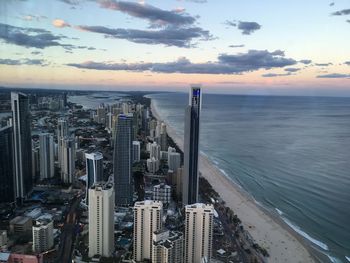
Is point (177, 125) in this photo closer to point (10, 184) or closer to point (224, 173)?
point (224, 173)

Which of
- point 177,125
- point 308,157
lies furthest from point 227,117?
point 308,157

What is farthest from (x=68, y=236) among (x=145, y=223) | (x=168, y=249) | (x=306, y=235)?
(x=306, y=235)

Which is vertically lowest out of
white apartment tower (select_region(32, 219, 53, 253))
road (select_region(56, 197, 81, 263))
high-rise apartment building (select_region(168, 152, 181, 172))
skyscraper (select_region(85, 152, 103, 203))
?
road (select_region(56, 197, 81, 263))

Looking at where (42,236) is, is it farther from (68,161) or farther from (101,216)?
(68,161)

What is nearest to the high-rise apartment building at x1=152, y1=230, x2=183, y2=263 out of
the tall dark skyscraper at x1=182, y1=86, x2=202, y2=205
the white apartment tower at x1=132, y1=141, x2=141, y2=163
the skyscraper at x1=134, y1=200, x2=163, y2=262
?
the skyscraper at x1=134, y1=200, x2=163, y2=262

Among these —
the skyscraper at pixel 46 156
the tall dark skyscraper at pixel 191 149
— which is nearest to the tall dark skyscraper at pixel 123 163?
the tall dark skyscraper at pixel 191 149

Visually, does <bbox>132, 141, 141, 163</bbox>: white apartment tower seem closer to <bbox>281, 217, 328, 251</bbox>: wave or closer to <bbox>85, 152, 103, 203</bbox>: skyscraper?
<bbox>85, 152, 103, 203</bbox>: skyscraper
